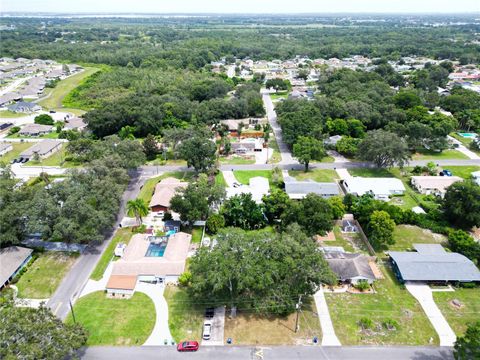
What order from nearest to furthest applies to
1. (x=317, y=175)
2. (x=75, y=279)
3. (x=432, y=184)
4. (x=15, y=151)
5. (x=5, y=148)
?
→ (x=75, y=279) → (x=432, y=184) → (x=317, y=175) → (x=5, y=148) → (x=15, y=151)

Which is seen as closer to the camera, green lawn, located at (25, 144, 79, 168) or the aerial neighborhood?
the aerial neighborhood

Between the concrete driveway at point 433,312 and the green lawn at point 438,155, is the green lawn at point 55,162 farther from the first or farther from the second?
the green lawn at point 438,155

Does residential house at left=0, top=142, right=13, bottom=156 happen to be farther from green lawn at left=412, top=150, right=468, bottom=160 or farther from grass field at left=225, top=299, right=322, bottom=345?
green lawn at left=412, top=150, right=468, bottom=160

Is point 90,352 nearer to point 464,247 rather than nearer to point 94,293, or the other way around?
point 94,293

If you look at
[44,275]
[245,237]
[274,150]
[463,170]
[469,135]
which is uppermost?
[245,237]

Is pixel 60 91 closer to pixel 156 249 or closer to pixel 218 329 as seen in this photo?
pixel 156 249

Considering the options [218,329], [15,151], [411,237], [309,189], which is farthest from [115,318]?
[15,151]

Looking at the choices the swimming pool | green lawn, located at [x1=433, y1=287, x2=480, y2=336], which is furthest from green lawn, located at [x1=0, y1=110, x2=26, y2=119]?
the swimming pool

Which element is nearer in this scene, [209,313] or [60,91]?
[209,313]
